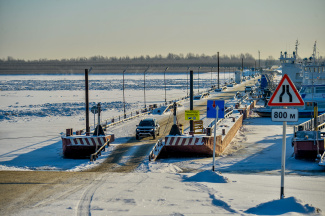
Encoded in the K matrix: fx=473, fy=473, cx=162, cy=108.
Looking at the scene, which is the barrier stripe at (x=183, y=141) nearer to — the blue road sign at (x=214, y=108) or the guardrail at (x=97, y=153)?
the guardrail at (x=97, y=153)

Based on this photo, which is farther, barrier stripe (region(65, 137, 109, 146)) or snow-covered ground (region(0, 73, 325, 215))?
barrier stripe (region(65, 137, 109, 146))

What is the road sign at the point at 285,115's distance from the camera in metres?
11.7

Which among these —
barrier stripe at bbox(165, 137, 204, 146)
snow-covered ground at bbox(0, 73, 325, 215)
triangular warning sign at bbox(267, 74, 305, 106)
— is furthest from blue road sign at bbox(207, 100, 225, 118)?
triangular warning sign at bbox(267, 74, 305, 106)

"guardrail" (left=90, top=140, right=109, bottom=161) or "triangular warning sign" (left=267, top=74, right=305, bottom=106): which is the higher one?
"triangular warning sign" (left=267, top=74, right=305, bottom=106)

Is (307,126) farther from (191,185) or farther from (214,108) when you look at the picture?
(191,185)

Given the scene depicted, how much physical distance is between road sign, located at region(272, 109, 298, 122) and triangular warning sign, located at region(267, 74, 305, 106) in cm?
30

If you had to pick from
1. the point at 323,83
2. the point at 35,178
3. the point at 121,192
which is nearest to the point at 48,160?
the point at 35,178

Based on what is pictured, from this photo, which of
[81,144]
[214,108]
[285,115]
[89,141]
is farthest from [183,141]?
[285,115]

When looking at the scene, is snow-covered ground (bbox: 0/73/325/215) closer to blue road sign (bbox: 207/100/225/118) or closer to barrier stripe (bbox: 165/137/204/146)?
barrier stripe (bbox: 165/137/204/146)

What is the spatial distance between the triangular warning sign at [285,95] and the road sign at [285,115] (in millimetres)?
303

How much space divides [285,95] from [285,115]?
1.82 ft

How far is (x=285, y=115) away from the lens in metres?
11.8

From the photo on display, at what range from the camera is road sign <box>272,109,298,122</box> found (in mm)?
11727

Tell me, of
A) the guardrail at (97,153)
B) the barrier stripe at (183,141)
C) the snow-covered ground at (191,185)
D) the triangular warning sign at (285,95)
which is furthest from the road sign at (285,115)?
the barrier stripe at (183,141)
